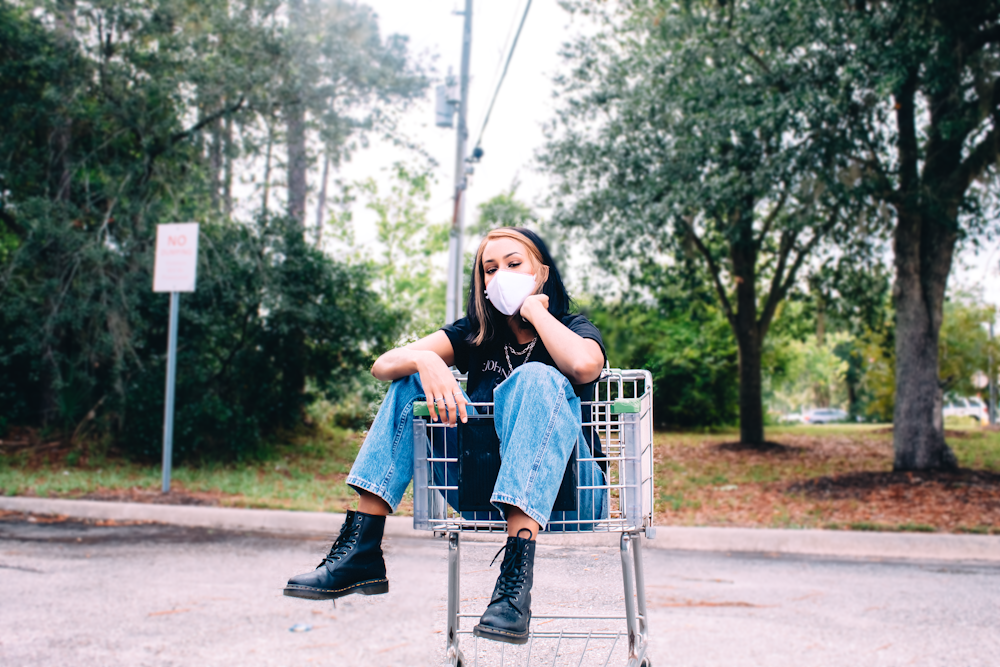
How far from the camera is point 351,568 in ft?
7.54

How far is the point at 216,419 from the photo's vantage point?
11.9 meters

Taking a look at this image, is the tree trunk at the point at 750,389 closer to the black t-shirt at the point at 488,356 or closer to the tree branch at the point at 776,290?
the tree branch at the point at 776,290

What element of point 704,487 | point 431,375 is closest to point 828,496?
point 704,487

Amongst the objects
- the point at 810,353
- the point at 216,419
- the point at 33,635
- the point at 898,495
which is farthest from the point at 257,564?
the point at 810,353

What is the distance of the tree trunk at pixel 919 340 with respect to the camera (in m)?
10.4

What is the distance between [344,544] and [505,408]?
0.66 metres

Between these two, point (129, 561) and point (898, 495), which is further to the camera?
point (898, 495)

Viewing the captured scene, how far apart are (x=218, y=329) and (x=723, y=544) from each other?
A: 26.8 ft

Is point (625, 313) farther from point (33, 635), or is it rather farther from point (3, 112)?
point (33, 635)

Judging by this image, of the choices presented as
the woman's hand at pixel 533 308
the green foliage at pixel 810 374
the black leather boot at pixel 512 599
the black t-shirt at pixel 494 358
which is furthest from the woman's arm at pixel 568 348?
the green foliage at pixel 810 374

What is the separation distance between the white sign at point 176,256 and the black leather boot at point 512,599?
7.79 meters

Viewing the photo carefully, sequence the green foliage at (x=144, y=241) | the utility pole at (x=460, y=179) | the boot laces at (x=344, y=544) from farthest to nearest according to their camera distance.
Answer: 1. the utility pole at (x=460, y=179)
2. the green foliage at (x=144, y=241)
3. the boot laces at (x=344, y=544)

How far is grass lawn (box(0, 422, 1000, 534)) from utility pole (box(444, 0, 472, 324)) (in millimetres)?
3507

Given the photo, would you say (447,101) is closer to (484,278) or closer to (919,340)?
(919,340)
